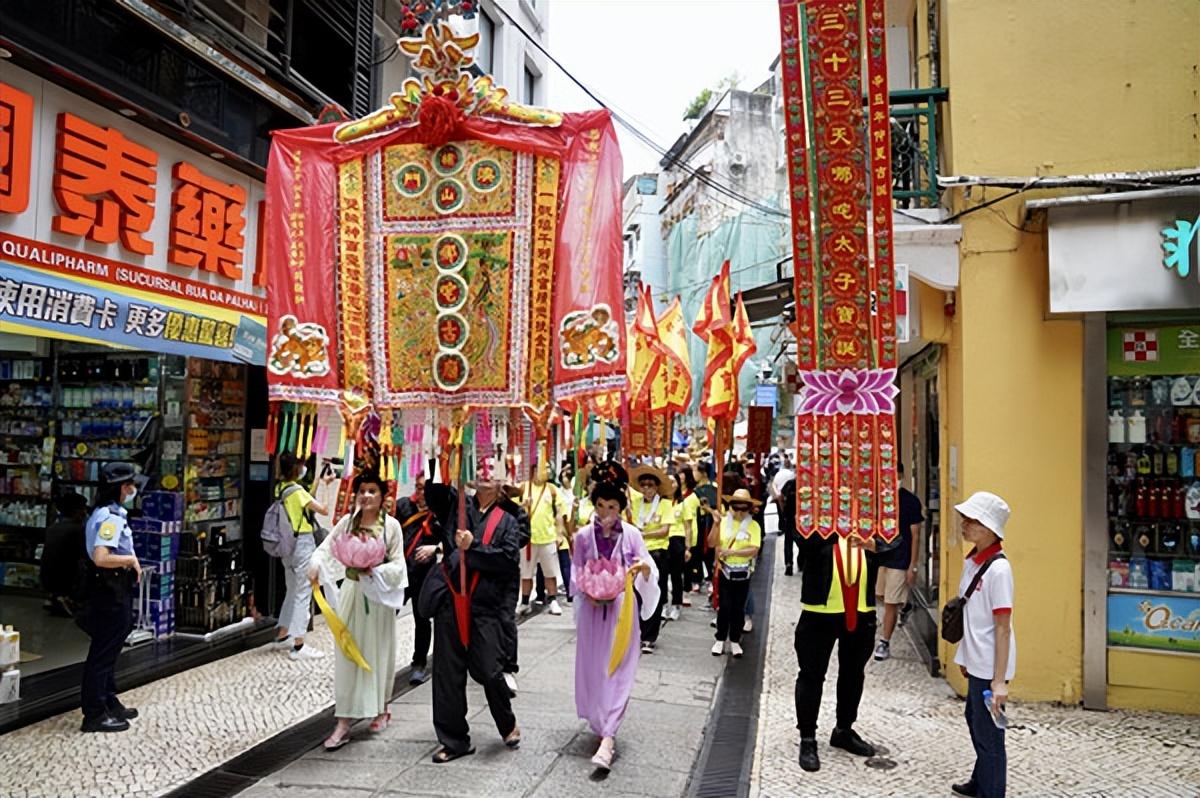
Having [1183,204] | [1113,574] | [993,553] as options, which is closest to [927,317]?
[1183,204]

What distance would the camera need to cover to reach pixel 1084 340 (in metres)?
6.51

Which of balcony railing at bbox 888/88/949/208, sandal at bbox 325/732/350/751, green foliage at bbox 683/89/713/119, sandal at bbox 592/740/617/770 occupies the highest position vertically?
green foliage at bbox 683/89/713/119

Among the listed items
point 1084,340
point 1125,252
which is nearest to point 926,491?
point 1084,340

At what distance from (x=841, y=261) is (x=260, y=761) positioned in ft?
16.6

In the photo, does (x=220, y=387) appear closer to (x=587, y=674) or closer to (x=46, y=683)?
(x=46, y=683)

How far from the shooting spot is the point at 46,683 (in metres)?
6.76

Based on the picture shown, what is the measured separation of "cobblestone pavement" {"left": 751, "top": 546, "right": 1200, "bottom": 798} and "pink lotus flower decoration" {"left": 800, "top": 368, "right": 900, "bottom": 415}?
7.45ft

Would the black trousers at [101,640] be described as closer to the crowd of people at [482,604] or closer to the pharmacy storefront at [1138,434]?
the crowd of people at [482,604]

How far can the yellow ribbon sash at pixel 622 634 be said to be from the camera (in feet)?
18.2

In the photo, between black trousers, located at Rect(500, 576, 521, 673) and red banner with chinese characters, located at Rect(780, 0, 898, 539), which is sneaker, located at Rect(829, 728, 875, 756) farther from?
black trousers, located at Rect(500, 576, 521, 673)

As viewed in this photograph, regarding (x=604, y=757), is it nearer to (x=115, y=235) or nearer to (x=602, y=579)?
(x=602, y=579)

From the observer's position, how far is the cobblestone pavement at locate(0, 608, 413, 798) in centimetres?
502

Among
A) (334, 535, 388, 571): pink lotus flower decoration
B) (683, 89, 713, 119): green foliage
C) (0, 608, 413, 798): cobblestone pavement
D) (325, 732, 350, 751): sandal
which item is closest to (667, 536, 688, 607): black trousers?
(0, 608, 413, 798): cobblestone pavement

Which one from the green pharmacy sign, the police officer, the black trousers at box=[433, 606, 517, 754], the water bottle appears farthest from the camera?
the green pharmacy sign
